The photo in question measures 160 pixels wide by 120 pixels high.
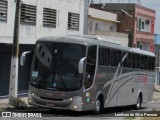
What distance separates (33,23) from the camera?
29953 millimetres

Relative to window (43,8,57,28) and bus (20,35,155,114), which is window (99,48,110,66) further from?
window (43,8,57,28)

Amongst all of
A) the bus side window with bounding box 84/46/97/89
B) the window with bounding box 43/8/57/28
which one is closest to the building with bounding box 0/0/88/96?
the window with bounding box 43/8/57/28

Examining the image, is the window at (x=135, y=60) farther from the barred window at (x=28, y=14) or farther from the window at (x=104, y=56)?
the barred window at (x=28, y=14)

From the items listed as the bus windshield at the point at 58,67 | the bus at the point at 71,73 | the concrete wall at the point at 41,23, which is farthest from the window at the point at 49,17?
the bus windshield at the point at 58,67

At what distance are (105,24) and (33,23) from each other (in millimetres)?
22385

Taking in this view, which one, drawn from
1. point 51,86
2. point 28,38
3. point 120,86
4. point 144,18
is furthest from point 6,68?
point 144,18

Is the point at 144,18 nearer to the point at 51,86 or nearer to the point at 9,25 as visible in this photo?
Answer: the point at 9,25

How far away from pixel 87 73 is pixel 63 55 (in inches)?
48.9

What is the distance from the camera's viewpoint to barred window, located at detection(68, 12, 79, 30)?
1350 inches

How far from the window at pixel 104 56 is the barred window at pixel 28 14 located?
820 cm

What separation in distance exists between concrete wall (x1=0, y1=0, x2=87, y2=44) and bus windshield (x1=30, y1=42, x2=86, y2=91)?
287 inches

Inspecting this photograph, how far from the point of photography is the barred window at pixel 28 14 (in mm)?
28750

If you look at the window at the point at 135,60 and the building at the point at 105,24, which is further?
the building at the point at 105,24

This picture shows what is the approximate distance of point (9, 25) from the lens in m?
27.5
